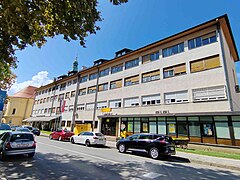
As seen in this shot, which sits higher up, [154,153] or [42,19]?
[42,19]

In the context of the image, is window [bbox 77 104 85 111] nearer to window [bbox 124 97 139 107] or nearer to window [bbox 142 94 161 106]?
window [bbox 124 97 139 107]

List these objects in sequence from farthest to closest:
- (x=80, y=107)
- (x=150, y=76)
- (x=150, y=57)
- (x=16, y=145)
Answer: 1. (x=80, y=107)
2. (x=150, y=57)
3. (x=150, y=76)
4. (x=16, y=145)

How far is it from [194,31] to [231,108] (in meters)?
9.80

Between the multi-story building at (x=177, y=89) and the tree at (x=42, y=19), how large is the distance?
1441 cm

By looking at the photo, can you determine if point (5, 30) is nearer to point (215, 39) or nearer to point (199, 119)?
point (199, 119)

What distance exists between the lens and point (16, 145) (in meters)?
8.53

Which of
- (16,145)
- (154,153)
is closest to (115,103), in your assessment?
(154,153)

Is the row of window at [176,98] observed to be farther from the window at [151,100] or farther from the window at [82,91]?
the window at [82,91]

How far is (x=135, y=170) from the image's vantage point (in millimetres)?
7234

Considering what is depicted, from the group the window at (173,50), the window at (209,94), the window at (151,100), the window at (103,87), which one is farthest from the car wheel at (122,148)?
the window at (103,87)

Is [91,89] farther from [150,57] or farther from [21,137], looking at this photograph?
[21,137]

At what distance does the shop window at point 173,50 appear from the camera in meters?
20.2

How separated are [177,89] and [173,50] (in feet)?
18.0

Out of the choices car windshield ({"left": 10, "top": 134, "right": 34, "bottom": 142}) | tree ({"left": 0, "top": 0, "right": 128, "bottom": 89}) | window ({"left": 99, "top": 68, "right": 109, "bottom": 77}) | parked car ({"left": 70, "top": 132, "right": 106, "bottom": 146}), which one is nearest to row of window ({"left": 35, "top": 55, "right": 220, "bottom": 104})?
window ({"left": 99, "top": 68, "right": 109, "bottom": 77})
